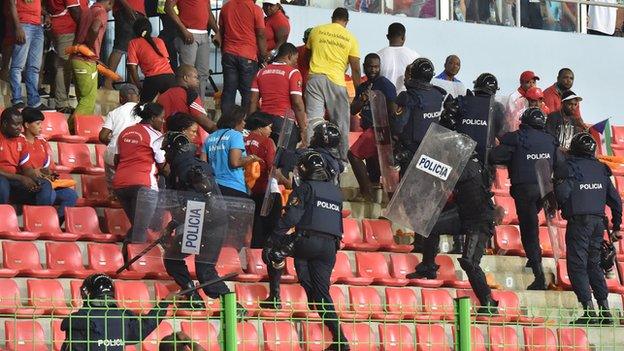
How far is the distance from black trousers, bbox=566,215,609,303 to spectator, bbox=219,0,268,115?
132 inches

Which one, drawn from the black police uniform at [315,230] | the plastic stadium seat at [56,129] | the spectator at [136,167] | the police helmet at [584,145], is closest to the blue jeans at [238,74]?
the plastic stadium seat at [56,129]

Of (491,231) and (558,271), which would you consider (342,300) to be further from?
(558,271)

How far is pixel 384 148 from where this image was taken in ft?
52.6

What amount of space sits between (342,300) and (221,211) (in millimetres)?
1376

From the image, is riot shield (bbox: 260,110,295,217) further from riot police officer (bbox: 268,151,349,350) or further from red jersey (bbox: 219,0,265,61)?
red jersey (bbox: 219,0,265,61)

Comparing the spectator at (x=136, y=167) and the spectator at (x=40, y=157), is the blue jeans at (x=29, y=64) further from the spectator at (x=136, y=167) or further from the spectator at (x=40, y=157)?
the spectator at (x=136, y=167)

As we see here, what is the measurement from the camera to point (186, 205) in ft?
44.7

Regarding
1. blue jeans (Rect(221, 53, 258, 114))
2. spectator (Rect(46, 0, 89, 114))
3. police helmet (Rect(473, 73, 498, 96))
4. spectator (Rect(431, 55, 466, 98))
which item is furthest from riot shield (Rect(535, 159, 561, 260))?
spectator (Rect(46, 0, 89, 114))

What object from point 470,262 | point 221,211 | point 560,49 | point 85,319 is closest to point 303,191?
point 221,211

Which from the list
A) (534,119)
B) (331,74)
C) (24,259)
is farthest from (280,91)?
(24,259)

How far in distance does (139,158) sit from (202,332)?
2140 millimetres

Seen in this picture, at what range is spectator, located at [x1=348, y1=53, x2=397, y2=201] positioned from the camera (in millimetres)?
16344

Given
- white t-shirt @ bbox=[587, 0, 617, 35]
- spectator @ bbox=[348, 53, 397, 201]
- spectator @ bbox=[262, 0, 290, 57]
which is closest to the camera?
spectator @ bbox=[348, 53, 397, 201]

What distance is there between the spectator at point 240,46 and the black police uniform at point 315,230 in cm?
335
